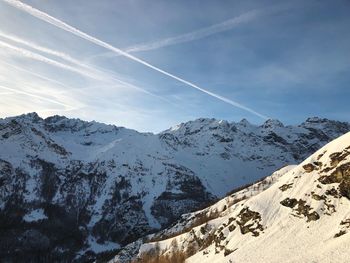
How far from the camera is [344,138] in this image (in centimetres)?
6725

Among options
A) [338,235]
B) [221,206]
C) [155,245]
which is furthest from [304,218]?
[221,206]

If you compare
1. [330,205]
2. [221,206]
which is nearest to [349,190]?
[330,205]

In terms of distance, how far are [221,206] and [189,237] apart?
45.3 meters

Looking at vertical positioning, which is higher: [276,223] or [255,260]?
[276,223]

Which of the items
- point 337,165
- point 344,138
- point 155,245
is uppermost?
point 344,138

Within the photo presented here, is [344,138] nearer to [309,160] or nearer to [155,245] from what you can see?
[309,160]

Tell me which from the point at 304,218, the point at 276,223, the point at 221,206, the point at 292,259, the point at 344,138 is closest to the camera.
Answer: the point at 292,259

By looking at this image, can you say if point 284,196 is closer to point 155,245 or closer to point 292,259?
point 292,259

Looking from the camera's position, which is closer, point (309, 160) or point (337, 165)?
point (337, 165)

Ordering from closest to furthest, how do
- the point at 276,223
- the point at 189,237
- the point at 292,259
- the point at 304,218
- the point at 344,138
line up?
the point at 292,259 → the point at 304,218 → the point at 276,223 → the point at 344,138 → the point at 189,237

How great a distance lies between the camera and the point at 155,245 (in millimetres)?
115562

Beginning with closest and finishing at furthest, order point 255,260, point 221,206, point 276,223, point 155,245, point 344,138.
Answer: point 255,260
point 276,223
point 344,138
point 155,245
point 221,206

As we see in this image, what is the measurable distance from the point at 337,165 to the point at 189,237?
43.7 meters

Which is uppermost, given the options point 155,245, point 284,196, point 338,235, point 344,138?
point 344,138
